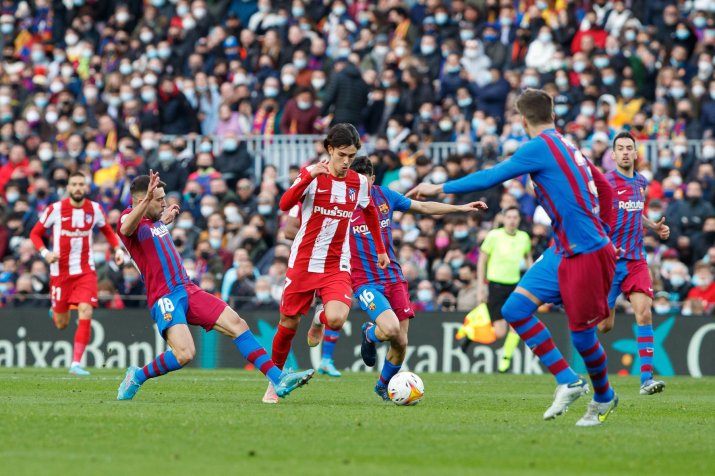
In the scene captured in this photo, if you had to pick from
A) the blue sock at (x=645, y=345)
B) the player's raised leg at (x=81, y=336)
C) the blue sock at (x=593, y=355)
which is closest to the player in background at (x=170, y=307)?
the blue sock at (x=593, y=355)

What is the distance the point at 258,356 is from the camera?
1273 centimetres

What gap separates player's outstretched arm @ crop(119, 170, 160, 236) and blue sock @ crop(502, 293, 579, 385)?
3.18 metres

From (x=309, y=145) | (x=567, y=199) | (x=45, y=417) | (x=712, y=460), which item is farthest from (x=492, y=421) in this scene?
(x=309, y=145)

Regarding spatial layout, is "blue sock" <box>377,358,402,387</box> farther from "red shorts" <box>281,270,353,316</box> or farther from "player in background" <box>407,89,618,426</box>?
"player in background" <box>407,89,618,426</box>

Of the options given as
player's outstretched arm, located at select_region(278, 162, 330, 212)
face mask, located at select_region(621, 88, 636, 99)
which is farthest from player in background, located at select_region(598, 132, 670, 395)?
face mask, located at select_region(621, 88, 636, 99)

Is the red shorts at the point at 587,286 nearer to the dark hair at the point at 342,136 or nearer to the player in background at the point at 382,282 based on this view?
the player in background at the point at 382,282

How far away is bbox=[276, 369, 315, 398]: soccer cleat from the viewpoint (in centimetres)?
1240

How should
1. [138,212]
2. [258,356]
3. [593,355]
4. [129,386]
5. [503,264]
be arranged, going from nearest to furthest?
[593,355]
[138,212]
[258,356]
[129,386]
[503,264]

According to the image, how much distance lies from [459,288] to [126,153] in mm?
7755

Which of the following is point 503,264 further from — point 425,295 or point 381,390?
point 381,390

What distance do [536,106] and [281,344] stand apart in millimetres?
3871

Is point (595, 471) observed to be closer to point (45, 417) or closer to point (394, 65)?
point (45, 417)

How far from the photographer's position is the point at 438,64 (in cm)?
2741

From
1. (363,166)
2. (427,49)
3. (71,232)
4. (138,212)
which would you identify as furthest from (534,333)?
(427,49)
